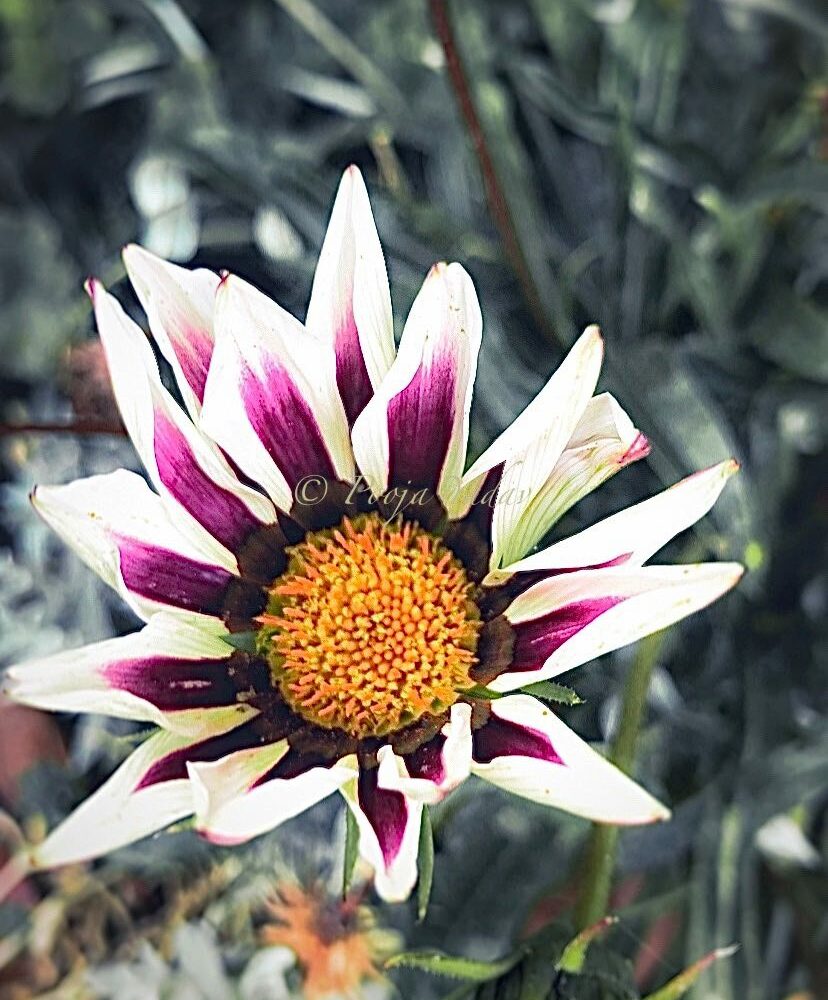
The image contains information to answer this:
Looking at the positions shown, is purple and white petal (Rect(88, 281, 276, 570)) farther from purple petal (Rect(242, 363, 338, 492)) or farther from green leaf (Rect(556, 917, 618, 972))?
green leaf (Rect(556, 917, 618, 972))

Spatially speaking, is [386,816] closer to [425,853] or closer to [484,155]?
[425,853]

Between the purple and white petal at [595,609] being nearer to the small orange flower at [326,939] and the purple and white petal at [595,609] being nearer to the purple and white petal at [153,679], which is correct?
the purple and white petal at [153,679]

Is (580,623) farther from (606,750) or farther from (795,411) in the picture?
(795,411)

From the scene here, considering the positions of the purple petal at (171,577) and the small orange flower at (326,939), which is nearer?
the purple petal at (171,577)

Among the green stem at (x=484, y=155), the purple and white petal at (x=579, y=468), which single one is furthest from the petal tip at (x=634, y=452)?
the green stem at (x=484, y=155)

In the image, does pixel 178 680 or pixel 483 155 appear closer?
pixel 178 680

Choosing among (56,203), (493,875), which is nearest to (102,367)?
(493,875)

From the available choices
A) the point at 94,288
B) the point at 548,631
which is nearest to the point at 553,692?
the point at 548,631
